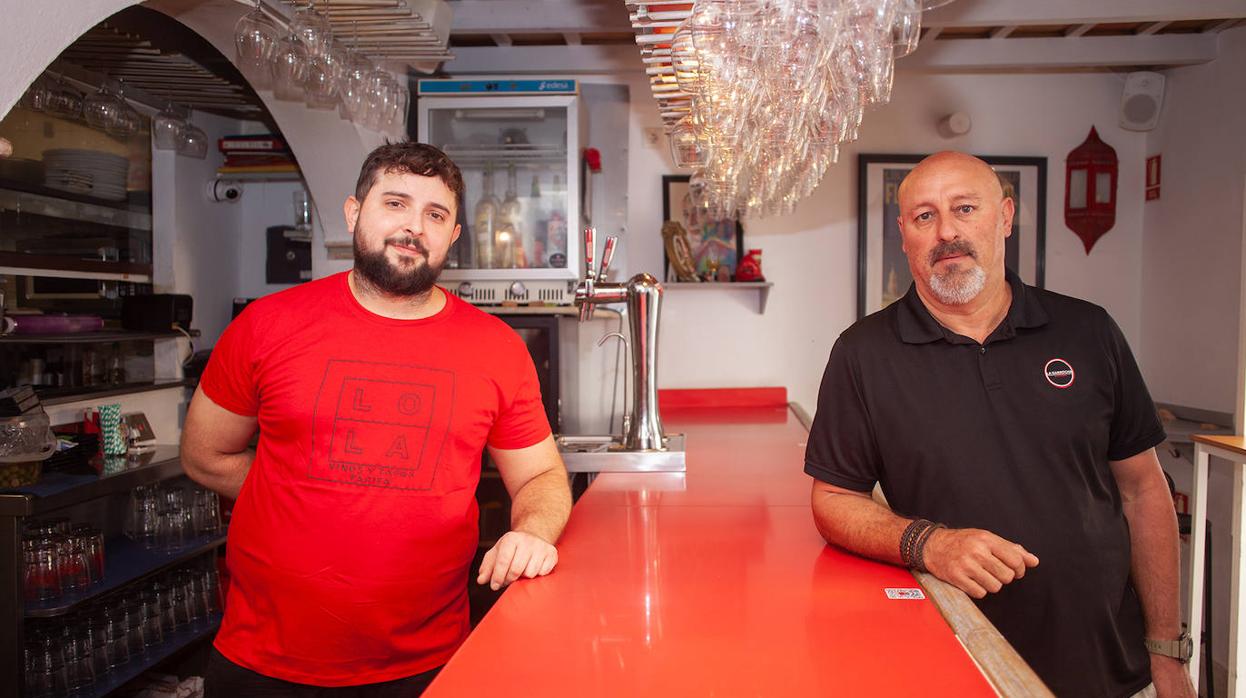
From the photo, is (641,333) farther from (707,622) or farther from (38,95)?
(38,95)

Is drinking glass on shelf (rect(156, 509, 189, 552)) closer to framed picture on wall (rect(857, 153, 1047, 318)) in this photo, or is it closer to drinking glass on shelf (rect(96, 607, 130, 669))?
drinking glass on shelf (rect(96, 607, 130, 669))

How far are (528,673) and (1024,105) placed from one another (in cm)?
462

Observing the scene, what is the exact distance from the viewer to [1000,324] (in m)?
1.91

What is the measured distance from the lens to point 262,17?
2.94 metres

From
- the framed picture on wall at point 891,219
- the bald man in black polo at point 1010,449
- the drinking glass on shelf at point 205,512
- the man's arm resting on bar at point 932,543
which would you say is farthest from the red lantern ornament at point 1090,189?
the drinking glass on shelf at point 205,512

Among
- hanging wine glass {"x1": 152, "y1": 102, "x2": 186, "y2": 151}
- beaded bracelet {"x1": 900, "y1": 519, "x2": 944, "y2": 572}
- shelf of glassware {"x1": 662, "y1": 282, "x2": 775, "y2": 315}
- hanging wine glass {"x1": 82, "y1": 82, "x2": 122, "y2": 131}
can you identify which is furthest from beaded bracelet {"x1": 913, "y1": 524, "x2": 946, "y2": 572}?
hanging wine glass {"x1": 152, "y1": 102, "x2": 186, "y2": 151}

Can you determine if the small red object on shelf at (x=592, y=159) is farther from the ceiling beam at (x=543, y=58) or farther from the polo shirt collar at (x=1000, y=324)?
the polo shirt collar at (x=1000, y=324)

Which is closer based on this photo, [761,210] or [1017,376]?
[1017,376]

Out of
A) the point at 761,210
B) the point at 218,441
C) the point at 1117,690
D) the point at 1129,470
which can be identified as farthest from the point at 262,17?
the point at 1117,690

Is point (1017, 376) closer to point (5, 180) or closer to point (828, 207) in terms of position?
point (828, 207)

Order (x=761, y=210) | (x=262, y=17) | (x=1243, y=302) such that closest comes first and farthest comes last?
1. (x=1243, y=302)
2. (x=262, y=17)
3. (x=761, y=210)

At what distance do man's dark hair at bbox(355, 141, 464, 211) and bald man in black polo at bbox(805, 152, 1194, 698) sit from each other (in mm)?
961

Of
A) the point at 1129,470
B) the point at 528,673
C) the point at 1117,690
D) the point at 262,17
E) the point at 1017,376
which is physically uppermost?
the point at 262,17

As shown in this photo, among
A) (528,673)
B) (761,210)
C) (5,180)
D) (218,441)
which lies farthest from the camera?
(761,210)
